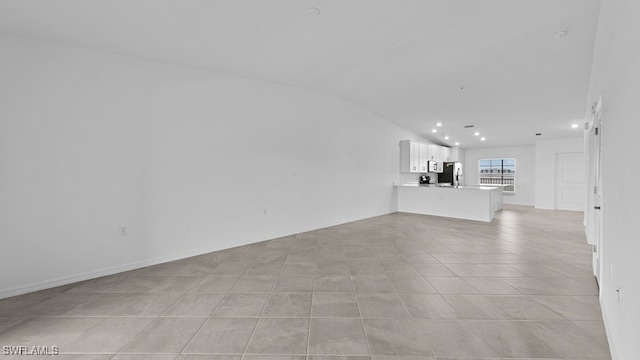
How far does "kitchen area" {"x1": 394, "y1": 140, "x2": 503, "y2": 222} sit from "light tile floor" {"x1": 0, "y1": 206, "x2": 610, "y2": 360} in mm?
2852

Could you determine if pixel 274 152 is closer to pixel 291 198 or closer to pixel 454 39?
pixel 291 198

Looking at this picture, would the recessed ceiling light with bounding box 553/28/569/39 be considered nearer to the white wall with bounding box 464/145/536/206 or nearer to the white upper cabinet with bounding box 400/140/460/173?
the white upper cabinet with bounding box 400/140/460/173

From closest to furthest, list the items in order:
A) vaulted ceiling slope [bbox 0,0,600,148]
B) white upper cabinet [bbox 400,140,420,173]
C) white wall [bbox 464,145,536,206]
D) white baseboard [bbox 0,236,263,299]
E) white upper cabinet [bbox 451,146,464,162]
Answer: vaulted ceiling slope [bbox 0,0,600,148] < white baseboard [bbox 0,236,263,299] < white upper cabinet [bbox 400,140,420,173] < white wall [bbox 464,145,536,206] < white upper cabinet [bbox 451,146,464,162]

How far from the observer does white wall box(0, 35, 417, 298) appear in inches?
113

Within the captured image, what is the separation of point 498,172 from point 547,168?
2086 millimetres

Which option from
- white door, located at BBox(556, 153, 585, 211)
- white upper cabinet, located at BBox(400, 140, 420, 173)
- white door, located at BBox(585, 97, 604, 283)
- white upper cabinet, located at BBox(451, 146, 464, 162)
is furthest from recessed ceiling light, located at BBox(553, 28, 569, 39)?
white upper cabinet, located at BBox(451, 146, 464, 162)

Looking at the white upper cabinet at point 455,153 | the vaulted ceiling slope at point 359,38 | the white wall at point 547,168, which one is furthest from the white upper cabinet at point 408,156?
the white wall at point 547,168

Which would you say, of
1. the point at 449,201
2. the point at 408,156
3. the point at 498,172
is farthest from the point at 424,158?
the point at 498,172

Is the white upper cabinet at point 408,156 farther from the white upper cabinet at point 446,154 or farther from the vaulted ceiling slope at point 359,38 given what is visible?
the vaulted ceiling slope at point 359,38

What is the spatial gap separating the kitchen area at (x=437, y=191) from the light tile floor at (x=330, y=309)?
112 inches

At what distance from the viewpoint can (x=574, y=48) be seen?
11.7 feet

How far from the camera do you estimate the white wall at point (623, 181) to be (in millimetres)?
1229

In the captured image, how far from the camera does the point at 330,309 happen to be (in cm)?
238

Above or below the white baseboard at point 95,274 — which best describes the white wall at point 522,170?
above
